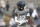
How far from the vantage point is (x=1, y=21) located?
7.95m

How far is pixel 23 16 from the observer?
546 centimetres

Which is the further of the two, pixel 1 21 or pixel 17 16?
pixel 1 21

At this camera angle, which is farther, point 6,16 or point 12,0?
point 12,0

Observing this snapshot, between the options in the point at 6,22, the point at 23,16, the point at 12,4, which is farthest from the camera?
the point at 12,4

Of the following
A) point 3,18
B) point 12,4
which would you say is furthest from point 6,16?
point 12,4

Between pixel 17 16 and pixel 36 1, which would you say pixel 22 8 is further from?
pixel 36 1

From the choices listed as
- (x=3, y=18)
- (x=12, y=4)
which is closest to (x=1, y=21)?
(x=3, y=18)

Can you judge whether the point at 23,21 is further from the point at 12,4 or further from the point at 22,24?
the point at 12,4

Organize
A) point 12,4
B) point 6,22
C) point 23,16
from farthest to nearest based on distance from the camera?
point 12,4 → point 6,22 → point 23,16

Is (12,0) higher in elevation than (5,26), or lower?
higher

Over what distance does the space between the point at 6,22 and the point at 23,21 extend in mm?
2500

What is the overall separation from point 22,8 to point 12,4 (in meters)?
6.61

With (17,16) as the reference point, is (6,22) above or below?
below

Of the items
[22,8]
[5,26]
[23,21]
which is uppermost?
[22,8]
